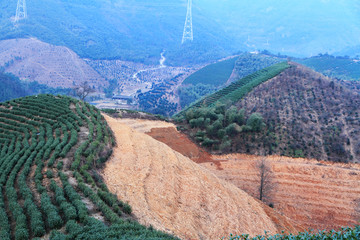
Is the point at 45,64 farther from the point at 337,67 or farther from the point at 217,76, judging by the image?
the point at 337,67

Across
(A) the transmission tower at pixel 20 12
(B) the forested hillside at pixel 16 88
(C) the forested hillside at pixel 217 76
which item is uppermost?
(A) the transmission tower at pixel 20 12

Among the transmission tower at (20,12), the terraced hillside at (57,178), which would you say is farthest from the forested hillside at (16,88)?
the transmission tower at (20,12)

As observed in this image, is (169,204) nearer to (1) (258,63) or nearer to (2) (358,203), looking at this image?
(2) (358,203)

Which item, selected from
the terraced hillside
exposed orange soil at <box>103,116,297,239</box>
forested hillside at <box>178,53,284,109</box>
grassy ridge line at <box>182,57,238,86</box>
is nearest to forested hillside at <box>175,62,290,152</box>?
exposed orange soil at <box>103,116,297,239</box>

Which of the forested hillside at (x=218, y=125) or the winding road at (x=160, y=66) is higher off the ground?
the winding road at (x=160, y=66)

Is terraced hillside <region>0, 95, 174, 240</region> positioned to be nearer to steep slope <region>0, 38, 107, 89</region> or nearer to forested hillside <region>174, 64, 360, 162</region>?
forested hillside <region>174, 64, 360, 162</region>

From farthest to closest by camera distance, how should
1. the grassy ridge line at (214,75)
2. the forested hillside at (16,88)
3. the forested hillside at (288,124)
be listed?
the grassy ridge line at (214,75) → the forested hillside at (16,88) → the forested hillside at (288,124)

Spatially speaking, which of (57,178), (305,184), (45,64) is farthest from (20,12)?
(305,184)

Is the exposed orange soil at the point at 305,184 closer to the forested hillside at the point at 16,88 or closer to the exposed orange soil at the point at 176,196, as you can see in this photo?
the exposed orange soil at the point at 176,196
